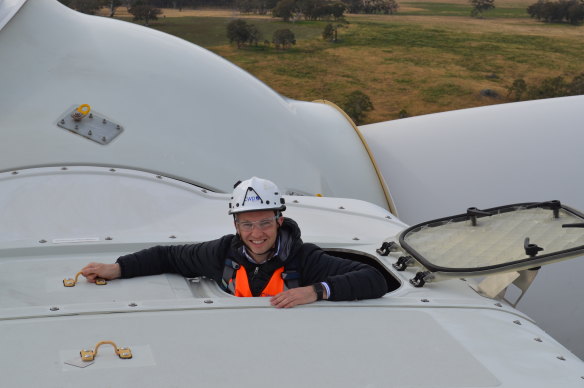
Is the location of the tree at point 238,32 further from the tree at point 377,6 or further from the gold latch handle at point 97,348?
the gold latch handle at point 97,348

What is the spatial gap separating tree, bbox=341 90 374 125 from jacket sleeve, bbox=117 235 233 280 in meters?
20.2

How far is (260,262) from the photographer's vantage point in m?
3.98

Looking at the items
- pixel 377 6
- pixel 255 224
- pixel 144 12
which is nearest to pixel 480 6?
pixel 377 6

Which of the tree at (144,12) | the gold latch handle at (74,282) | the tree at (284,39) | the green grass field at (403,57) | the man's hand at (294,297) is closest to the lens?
the man's hand at (294,297)

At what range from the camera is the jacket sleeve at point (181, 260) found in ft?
13.2

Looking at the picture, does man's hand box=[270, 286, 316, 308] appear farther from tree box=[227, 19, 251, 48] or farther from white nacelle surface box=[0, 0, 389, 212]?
tree box=[227, 19, 251, 48]

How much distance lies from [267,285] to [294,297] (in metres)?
0.36

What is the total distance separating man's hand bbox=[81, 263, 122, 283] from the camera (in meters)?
3.91

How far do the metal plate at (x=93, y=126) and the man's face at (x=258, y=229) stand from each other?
181cm

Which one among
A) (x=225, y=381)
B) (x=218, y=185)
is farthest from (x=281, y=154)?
(x=225, y=381)

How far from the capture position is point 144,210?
491 cm

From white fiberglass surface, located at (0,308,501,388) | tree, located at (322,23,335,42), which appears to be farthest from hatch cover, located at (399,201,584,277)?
tree, located at (322,23,335,42)

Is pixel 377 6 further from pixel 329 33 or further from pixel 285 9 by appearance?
pixel 285 9

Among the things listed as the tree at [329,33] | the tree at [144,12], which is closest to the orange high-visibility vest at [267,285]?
the tree at [144,12]
